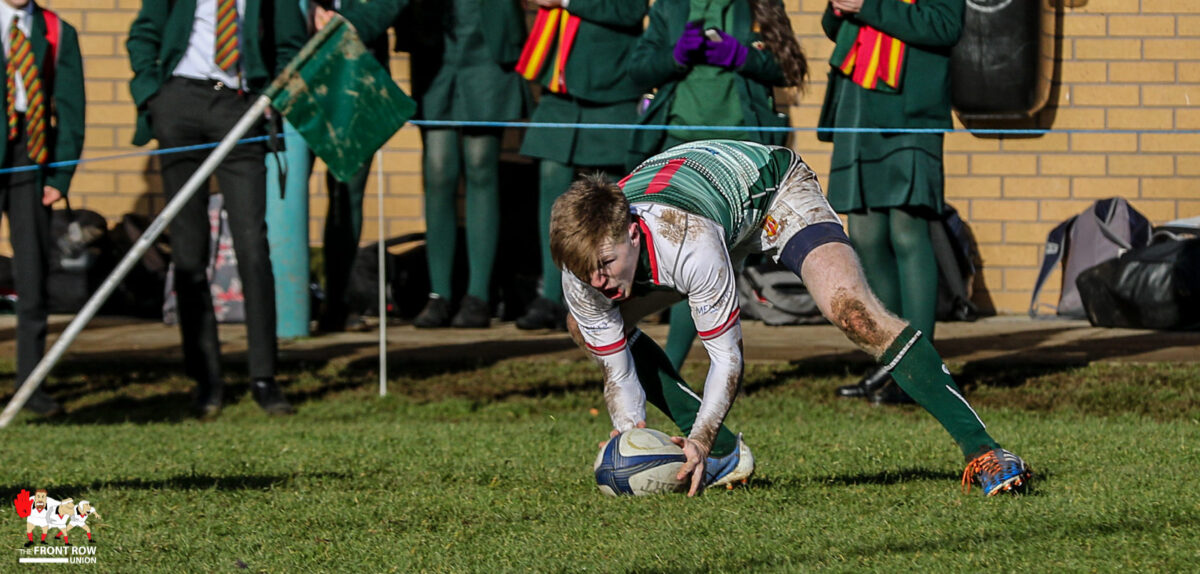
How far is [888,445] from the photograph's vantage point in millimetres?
5953

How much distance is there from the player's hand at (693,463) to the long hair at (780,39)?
3.38 meters

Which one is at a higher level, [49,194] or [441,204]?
[49,194]

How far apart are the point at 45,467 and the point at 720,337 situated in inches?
114

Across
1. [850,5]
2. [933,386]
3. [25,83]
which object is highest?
[850,5]

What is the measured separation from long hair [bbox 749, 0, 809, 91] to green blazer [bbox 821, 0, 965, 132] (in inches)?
8.8

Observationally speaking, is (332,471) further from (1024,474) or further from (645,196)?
(1024,474)

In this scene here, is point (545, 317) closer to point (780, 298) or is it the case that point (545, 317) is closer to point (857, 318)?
point (780, 298)

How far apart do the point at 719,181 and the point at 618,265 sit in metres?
0.62

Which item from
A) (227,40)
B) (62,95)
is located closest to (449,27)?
(227,40)

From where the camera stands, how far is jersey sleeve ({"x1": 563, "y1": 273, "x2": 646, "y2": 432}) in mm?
4582

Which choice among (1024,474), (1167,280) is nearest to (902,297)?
(1024,474)

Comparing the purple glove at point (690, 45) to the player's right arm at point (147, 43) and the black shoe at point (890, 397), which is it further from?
the player's right arm at point (147, 43)

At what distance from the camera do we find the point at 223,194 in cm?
750

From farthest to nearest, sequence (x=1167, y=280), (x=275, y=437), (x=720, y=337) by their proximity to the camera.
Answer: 1. (x=1167, y=280)
2. (x=275, y=437)
3. (x=720, y=337)
